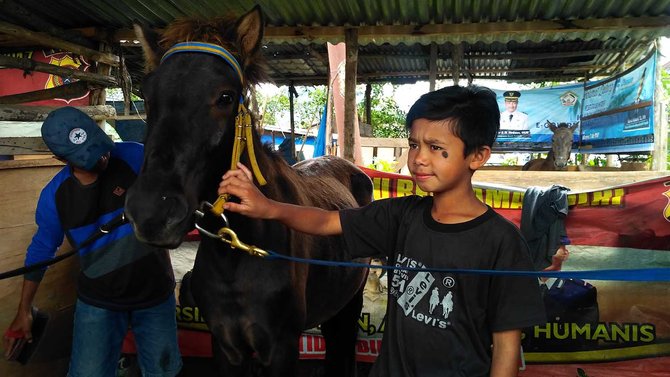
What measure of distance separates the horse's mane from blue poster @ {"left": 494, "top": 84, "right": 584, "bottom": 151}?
791 cm

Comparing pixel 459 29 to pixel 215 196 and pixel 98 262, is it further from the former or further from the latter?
pixel 98 262

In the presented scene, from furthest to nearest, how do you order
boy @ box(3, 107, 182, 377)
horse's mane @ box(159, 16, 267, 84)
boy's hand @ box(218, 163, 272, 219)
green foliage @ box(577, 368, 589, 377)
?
green foliage @ box(577, 368, 589, 377) < boy @ box(3, 107, 182, 377) < horse's mane @ box(159, 16, 267, 84) < boy's hand @ box(218, 163, 272, 219)

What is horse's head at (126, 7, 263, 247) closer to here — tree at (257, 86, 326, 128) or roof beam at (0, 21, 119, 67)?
roof beam at (0, 21, 119, 67)

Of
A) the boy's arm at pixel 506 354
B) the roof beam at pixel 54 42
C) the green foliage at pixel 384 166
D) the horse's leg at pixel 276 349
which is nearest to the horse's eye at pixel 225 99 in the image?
the horse's leg at pixel 276 349

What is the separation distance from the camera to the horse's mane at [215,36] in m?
1.90

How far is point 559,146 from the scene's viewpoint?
902 centimetres

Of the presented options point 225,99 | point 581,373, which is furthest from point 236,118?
point 581,373

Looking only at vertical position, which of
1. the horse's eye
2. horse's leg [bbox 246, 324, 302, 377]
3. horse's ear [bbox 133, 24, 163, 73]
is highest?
horse's ear [bbox 133, 24, 163, 73]

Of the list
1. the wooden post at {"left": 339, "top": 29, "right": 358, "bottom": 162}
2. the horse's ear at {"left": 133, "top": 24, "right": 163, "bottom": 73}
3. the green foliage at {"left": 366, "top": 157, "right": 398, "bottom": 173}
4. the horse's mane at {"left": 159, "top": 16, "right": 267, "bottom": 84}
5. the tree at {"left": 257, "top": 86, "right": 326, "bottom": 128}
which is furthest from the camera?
the tree at {"left": 257, "top": 86, "right": 326, "bottom": 128}

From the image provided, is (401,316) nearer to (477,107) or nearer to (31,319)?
(477,107)

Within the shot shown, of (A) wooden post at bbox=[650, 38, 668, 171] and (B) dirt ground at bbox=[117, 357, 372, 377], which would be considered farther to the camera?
(A) wooden post at bbox=[650, 38, 668, 171]

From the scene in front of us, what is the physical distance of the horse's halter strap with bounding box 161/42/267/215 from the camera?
1.80m

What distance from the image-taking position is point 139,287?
2568 mm

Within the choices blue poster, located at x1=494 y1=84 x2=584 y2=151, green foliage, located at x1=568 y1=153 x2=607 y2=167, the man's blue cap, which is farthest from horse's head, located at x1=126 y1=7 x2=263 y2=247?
green foliage, located at x1=568 y1=153 x2=607 y2=167
